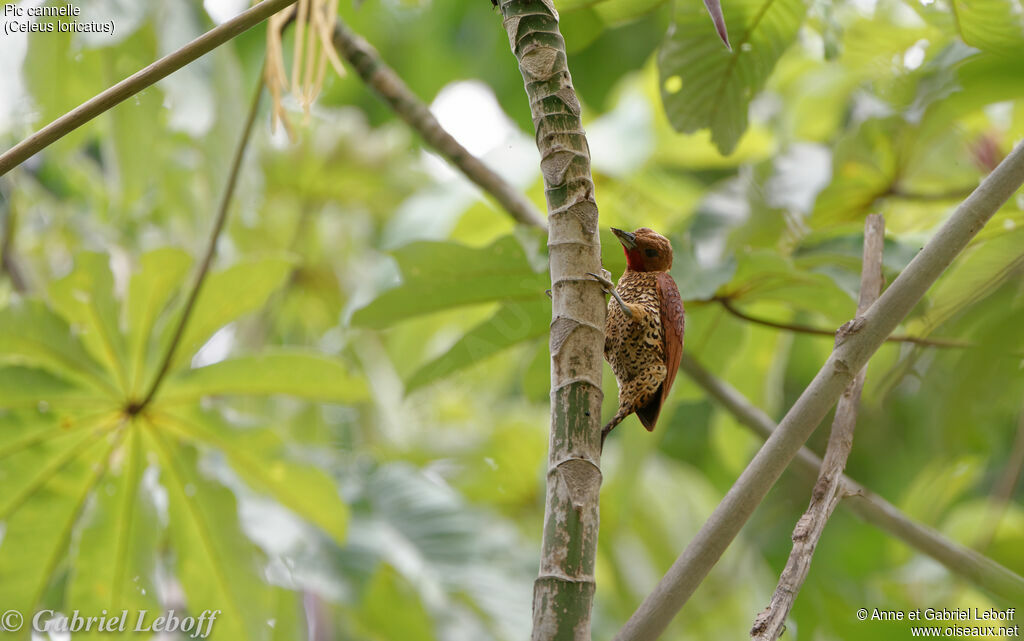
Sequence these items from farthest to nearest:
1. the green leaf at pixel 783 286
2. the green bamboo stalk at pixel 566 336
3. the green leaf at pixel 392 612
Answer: the green leaf at pixel 392 612 < the green leaf at pixel 783 286 < the green bamboo stalk at pixel 566 336

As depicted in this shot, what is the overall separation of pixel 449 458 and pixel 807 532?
1767mm

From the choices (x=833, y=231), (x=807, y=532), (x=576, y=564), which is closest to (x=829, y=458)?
(x=807, y=532)

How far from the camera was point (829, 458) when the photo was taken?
62 cm

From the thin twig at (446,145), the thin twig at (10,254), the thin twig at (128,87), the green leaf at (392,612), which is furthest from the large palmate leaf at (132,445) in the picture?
the thin twig at (128,87)

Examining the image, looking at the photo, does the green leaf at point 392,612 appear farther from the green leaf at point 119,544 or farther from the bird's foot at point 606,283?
the bird's foot at point 606,283

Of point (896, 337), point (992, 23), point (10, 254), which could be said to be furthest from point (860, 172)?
point (10, 254)

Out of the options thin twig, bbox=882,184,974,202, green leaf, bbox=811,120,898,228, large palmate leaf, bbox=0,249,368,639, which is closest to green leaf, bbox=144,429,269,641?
large palmate leaf, bbox=0,249,368,639

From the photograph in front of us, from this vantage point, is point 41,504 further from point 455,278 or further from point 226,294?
point 455,278

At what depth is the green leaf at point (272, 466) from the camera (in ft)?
4.33

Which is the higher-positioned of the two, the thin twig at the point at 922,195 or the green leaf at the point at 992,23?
the thin twig at the point at 922,195

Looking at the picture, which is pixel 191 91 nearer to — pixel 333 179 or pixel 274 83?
pixel 274 83

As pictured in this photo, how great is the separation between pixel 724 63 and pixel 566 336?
0.49 meters

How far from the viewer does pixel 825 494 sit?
23.5 inches

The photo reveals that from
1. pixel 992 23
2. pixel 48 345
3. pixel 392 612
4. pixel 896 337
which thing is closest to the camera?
pixel 896 337
